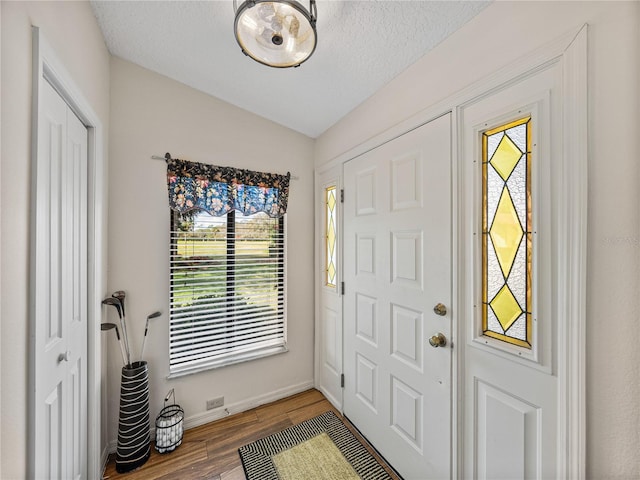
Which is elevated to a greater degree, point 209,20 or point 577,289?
point 209,20

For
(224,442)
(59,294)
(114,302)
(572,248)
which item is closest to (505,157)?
(572,248)

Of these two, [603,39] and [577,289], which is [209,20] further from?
[577,289]

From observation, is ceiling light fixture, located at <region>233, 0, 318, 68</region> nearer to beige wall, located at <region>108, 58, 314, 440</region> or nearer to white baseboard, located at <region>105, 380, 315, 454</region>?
beige wall, located at <region>108, 58, 314, 440</region>

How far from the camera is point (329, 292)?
2.37 metres

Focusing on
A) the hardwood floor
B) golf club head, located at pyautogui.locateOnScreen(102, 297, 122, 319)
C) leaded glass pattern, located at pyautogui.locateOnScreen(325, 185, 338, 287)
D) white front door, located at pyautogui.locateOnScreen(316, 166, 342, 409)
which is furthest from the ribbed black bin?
leaded glass pattern, located at pyautogui.locateOnScreen(325, 185, 338, 287)

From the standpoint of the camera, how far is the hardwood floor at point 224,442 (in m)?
1.62

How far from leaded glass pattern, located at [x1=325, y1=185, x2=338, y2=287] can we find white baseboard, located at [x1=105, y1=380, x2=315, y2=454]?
41.2 inches

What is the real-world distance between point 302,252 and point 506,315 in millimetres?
1711

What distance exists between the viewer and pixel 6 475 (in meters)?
0.77

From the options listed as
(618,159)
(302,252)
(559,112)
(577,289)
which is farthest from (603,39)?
(302,252)

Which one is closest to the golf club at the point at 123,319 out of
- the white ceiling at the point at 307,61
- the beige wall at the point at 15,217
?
the beige wall at the point at 15,217

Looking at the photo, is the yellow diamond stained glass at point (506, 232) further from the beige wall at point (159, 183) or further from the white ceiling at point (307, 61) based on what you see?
the beige wall at point (159, 183)

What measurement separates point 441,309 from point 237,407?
190 centimetres

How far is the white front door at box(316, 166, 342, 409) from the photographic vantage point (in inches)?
87.2
